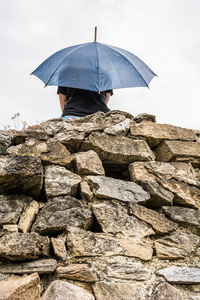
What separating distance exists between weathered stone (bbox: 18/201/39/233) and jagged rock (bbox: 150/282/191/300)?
109 centimetres

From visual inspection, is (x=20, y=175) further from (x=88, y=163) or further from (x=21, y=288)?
(x=21, y=288)

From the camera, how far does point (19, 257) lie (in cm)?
199

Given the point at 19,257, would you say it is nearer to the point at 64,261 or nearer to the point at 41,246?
the point at 41,246

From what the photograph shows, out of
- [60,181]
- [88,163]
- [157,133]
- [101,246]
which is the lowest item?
[101,246]

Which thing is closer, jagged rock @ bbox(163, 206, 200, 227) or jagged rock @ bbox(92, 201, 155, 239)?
jagged rock @ bbox(92, 201, 155, 239)

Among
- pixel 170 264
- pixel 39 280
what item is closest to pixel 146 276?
pixel 170 264

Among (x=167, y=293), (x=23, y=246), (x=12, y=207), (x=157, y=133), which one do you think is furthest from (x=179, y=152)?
(x=23, y=246)

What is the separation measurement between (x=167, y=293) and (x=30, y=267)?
997 millimetres

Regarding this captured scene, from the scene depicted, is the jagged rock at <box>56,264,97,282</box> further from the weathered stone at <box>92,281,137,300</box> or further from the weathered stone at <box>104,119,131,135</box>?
the weathered stone at <box>104,119,131,135</box>

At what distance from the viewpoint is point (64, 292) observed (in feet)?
6.13

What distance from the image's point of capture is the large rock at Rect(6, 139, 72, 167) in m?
2.84

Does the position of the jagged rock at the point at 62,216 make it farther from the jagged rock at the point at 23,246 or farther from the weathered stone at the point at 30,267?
the weathered stone at the point at 30,267

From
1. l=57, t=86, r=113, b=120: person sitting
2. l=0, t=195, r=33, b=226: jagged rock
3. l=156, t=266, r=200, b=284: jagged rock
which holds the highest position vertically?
l=57, t=86, r=113, b=120: person sitting

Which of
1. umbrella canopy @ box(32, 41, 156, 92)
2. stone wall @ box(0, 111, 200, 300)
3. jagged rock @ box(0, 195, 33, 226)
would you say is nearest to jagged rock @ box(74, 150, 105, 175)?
stone wall @ box(0, 111, 200, 300)
